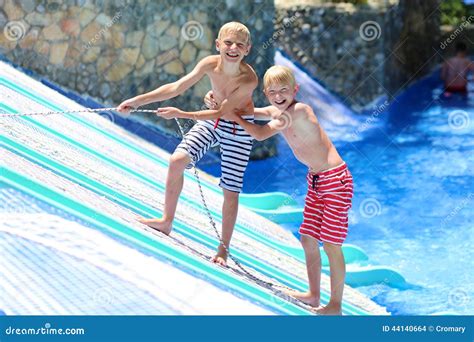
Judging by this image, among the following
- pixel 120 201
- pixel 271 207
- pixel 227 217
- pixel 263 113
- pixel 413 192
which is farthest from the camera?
pixel 413 192

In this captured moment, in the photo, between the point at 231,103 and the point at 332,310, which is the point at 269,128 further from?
the point at 332,310

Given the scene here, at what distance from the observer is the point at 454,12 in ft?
50.8

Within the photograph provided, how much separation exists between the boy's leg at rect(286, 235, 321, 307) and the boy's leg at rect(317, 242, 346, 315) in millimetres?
94

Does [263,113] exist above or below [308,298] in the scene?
above

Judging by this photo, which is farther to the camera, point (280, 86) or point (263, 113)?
point (263, 113)

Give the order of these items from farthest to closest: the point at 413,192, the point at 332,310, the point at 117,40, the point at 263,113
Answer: the point at 413,192, the point at 117,40, the point at 263,113, the point at 332,310

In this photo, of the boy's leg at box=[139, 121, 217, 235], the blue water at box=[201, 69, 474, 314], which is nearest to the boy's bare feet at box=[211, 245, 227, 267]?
the boy's leg at box=[139, 121, 217, 235]

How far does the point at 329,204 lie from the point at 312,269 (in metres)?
0.32

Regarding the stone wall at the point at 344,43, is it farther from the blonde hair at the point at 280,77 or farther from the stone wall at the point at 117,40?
the blonde hair at the point at 280,77

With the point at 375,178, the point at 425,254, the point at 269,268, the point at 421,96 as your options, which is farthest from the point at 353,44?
the point at 269,268

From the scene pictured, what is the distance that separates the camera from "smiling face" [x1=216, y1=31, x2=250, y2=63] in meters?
4.01

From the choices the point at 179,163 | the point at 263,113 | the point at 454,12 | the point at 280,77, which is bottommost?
the point at 179,163

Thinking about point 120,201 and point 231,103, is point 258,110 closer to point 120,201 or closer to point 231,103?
point 231,103

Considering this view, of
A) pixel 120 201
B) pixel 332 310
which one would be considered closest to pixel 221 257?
pixel 332 310
